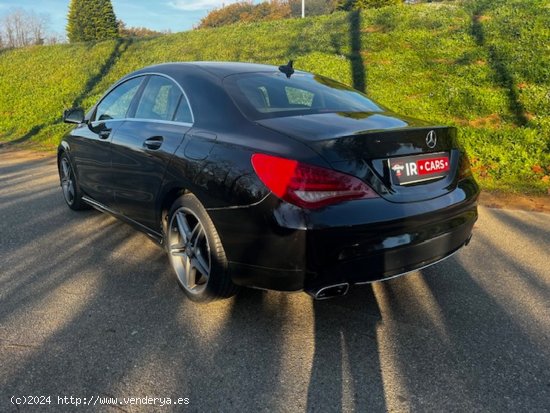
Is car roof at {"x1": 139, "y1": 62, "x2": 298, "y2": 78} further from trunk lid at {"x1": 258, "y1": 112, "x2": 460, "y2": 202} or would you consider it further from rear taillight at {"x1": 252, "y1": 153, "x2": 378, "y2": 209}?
rear taillight at {"x1": 252, "y1": 153, "x2": 378, "y2": 209}

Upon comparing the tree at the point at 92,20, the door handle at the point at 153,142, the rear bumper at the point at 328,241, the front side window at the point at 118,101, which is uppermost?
the tree at the point at 92,20

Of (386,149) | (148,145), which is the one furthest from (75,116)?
(386,149)

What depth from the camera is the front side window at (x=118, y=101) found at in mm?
4191

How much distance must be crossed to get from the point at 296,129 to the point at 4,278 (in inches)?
102

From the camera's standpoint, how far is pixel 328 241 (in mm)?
2445

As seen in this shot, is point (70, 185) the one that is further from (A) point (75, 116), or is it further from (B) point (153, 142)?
(B) point (153, 142)

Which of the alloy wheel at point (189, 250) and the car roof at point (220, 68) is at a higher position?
the car roof at point (220, 68)

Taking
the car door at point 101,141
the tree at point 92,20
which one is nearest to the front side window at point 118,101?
the car door at point 101,141

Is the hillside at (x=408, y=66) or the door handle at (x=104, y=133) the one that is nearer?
the door handle at (x=104, y=133)

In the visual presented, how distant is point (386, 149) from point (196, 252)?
141 centimetres

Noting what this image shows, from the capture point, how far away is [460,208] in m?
2.94

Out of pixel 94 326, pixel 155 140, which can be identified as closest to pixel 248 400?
pixel 94 326

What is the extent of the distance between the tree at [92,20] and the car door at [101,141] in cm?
3759

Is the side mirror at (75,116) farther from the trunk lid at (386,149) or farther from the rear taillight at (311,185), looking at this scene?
the rear taillight at (311,185)
